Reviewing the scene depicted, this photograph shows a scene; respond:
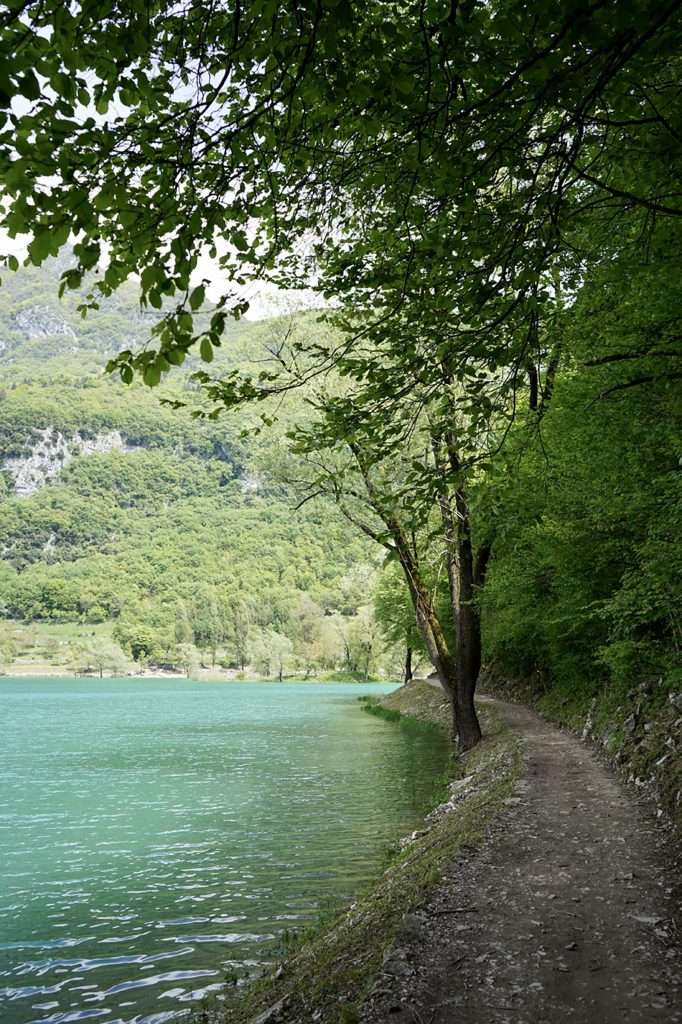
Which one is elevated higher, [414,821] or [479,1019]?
[479,1019]

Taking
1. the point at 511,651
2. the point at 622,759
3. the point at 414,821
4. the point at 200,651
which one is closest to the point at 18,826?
the point at 414,821

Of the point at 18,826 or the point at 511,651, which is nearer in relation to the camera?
the point at 18,826

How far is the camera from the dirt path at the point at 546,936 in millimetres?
5355

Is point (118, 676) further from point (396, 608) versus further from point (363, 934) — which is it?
point (363, 934)

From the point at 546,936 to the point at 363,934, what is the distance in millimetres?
1814

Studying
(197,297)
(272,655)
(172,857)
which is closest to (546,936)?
(197,297)

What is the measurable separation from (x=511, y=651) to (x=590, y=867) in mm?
27785

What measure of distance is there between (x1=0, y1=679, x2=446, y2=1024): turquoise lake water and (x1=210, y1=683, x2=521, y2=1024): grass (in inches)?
33.0

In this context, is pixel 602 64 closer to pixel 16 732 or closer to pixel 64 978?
pixel 64 978

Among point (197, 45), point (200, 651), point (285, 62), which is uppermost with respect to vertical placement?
point (197, 45)

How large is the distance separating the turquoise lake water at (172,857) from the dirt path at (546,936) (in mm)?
2754

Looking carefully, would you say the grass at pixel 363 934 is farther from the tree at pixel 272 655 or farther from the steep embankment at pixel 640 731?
the tree at pixel 272 655

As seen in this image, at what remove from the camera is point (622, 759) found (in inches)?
559

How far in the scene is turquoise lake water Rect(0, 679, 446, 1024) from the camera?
859 centimetres
